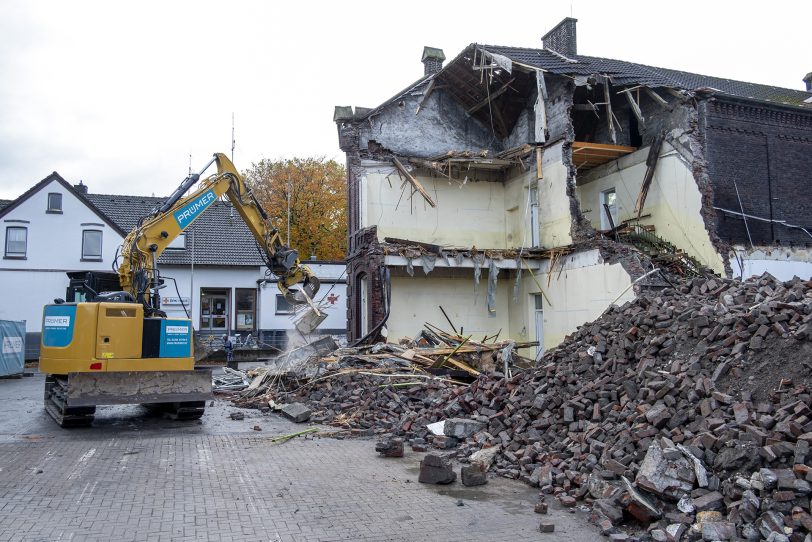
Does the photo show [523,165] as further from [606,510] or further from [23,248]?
[23,248]

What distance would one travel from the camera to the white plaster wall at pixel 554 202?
20812 millimetres

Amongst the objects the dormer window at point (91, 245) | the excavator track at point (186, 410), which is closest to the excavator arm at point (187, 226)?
the excavator track at point (186, 410)

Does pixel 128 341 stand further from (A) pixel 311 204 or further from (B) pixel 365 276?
(A) pixel 311 204

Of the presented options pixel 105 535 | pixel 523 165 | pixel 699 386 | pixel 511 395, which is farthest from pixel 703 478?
pixel 523 165

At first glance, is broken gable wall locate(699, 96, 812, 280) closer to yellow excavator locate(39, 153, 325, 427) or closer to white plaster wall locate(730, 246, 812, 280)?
white plaster wall locate(730, 246, 812, 280)

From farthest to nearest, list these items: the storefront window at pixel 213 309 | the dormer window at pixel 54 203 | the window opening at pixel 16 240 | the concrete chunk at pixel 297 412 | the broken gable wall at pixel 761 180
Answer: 1. the storefront window at pixel 213 309
2. the dormer window at pixel 54 203
3. the window opening at pixel 16 240
4. the broken gable wall at pixel 761 180
5. the concrete chunk at pixel 297 412

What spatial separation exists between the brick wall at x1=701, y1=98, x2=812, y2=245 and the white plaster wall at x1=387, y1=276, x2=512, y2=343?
804cm

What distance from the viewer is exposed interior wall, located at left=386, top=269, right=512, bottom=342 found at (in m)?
22.5

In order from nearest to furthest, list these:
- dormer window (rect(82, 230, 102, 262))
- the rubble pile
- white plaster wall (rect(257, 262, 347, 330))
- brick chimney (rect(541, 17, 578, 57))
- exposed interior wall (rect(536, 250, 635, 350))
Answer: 1. the rubble pile
2. exposed interior wall (rect(536, 250, 635, 350))
3. brick chimney (rect(541, 17, 578, 57))
4. dormer window (rect(82, 230, 102, 262))
5. white plaster wall (rect(257, 262, 347, 330))

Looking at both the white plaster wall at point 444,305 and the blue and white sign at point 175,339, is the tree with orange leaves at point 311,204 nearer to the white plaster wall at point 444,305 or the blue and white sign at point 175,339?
the white plaster wall at point 444,305

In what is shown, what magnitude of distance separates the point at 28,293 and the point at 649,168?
28019 mm

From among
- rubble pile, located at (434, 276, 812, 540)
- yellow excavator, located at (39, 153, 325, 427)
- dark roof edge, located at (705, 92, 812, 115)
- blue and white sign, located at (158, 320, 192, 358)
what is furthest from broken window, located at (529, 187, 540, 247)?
blue and white sign, located at (158, 320, 192, 358)

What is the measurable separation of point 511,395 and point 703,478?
4.30m

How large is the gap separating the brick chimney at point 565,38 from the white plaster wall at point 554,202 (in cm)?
626
